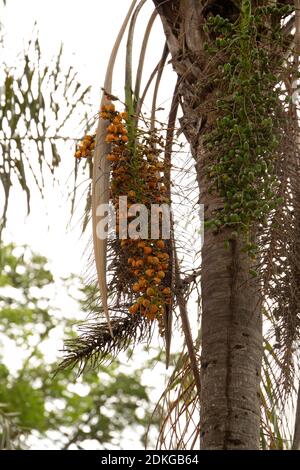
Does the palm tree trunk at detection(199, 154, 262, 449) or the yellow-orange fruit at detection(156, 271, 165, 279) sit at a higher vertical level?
the yellow-orange fruit at detection(156, 271, 165, 279)

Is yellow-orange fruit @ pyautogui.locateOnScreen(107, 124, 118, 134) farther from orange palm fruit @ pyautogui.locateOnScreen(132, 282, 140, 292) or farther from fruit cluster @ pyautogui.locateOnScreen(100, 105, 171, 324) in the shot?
orange palm fruit @ pyautogui.locateOnScreen(132, 282, 140, 292)

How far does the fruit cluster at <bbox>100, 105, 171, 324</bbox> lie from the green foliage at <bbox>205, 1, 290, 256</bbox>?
0.15 meters

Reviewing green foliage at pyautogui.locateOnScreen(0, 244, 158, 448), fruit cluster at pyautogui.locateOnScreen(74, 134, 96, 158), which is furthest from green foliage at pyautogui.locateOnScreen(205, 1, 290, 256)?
green foliage at pyautogui.locateOnScreen(0, 244, 158, 448)

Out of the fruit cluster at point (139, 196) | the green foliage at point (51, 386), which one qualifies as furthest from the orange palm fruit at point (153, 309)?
the green foliage at point (51, 386)

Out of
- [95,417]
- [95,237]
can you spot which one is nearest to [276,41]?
[95,237]

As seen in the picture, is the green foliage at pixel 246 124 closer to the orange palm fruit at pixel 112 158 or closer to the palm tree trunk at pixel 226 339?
the palm tree trunk at pixel 226 339

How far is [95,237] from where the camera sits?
2086mm

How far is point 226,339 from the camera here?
80.0 inches

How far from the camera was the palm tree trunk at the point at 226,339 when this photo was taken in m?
1.94

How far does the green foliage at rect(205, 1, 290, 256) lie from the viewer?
1.89 m

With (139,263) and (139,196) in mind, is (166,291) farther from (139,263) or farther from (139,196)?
(139,196)

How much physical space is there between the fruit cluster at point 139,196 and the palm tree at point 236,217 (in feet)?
0.04
